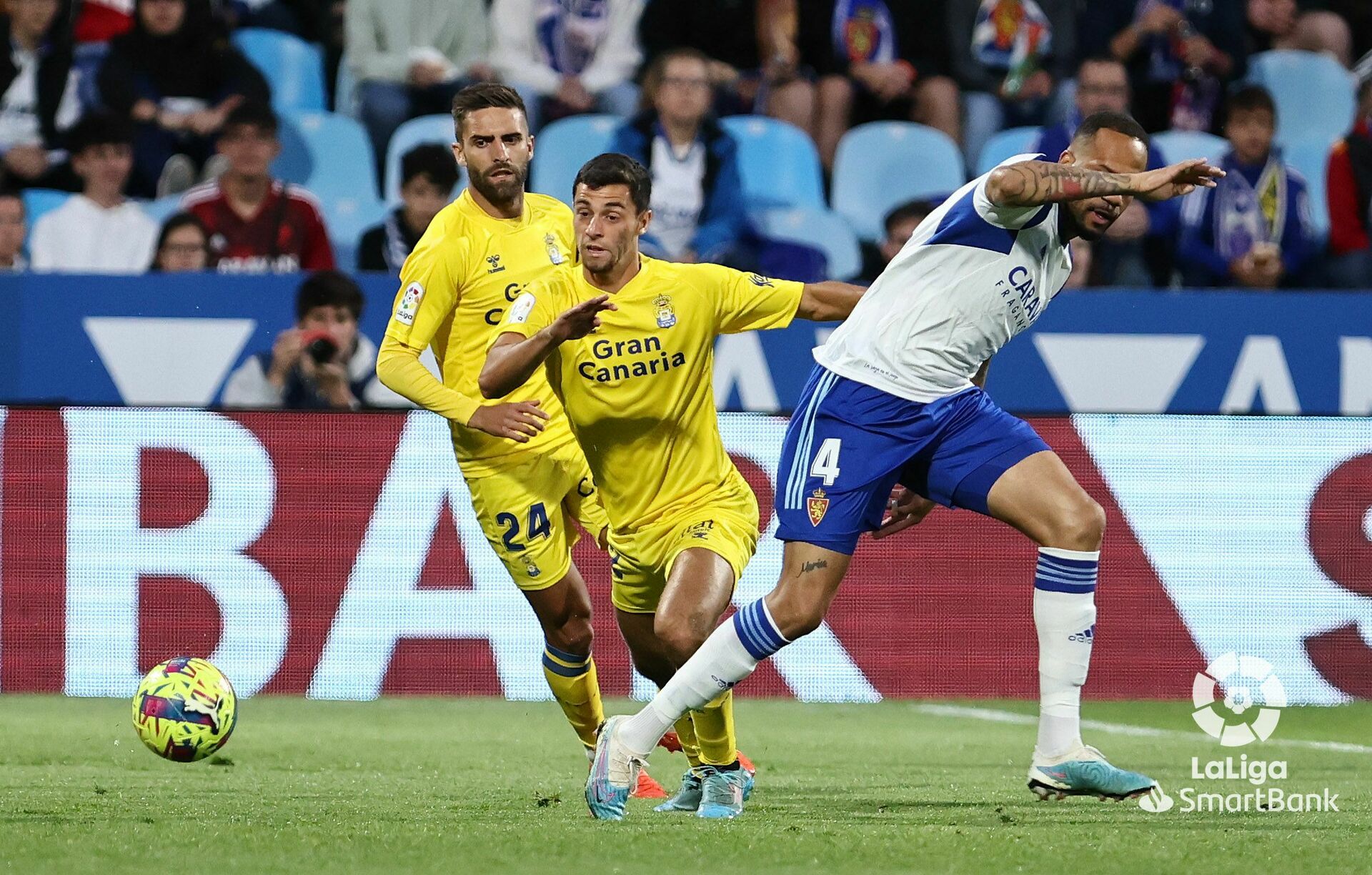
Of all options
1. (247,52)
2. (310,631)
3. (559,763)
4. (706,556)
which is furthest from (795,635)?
(247,52)

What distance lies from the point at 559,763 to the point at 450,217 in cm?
215

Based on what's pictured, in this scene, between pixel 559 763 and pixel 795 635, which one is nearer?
pixel 795 635

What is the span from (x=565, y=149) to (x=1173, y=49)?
13.7 ft

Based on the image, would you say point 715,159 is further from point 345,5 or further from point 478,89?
point 478,89

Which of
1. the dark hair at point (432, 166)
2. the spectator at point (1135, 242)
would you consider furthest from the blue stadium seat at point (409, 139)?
the spectator at point (1135, 242)

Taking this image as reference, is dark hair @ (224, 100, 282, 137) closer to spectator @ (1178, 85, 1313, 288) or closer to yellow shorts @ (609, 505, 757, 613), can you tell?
spectator @ (1178, 85, 1313, 288)

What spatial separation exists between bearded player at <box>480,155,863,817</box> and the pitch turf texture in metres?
0.63

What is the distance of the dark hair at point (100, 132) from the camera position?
11.7 metres

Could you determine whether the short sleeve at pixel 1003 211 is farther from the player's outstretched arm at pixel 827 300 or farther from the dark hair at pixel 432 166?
the dark hair at pixel 432 166

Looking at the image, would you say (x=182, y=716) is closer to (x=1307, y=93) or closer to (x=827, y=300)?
(x=827, y=300)

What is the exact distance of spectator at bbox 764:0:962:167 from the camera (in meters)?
12.7

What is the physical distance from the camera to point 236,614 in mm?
9336

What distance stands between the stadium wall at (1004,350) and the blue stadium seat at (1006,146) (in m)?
2.25

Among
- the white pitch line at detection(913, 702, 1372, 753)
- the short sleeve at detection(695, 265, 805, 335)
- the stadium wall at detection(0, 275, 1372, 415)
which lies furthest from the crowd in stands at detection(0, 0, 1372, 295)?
the short sleeve at detection(695, 265, 805, 335)
